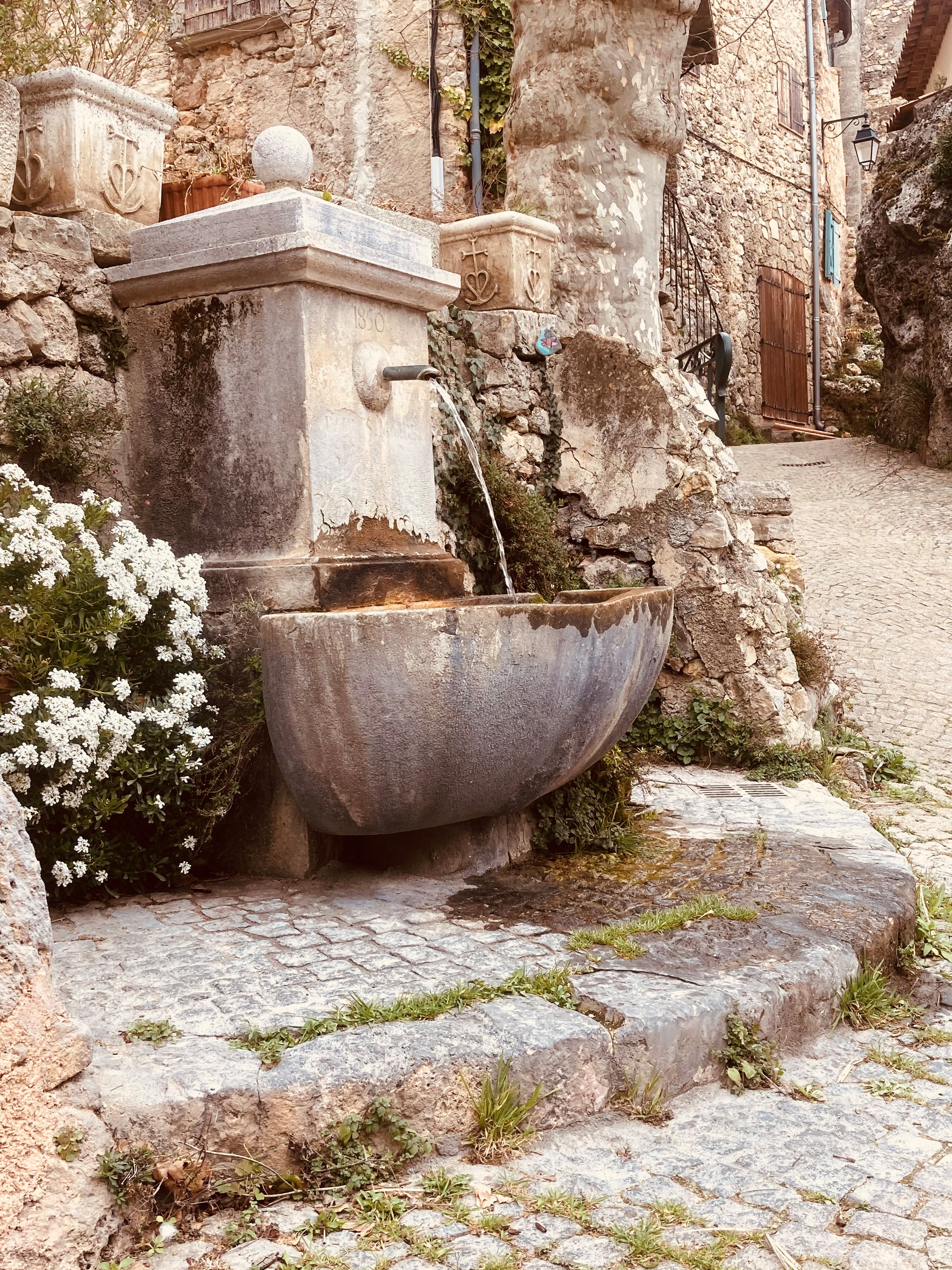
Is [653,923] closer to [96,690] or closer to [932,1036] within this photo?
[932,1036]

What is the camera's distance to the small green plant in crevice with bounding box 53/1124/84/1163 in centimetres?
185

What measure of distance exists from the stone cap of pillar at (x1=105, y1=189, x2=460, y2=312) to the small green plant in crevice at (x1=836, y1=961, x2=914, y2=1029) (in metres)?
2.29

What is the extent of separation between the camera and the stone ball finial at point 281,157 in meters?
3.51

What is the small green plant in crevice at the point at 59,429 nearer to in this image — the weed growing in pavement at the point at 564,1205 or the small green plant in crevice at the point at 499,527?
the small green plant in crevice at the point at 499,527

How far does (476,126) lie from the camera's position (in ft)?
33.2

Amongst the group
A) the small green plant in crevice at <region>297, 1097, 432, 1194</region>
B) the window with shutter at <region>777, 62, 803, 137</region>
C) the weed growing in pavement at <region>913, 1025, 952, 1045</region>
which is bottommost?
the weed growing in pavement at <region>913, 1025, 952, 1045</region>

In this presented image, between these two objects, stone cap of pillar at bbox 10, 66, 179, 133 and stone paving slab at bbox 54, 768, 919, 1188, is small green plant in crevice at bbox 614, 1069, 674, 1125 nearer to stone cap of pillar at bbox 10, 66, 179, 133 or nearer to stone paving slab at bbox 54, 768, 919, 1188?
stone paving slab at bbox 54, 768, 919, 1188

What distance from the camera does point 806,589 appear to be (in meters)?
8.81

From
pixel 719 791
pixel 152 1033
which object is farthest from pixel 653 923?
pixel 719 791

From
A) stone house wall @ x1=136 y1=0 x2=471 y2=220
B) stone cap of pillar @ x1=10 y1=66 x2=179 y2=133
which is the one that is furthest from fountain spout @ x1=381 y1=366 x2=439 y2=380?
stone house wall @ x1=136 y1=0 x2=471 y2=220

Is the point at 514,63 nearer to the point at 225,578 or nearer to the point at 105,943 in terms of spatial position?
the point at 225,578

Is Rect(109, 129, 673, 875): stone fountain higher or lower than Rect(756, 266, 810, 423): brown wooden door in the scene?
lower

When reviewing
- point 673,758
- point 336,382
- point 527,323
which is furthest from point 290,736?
point 527,323

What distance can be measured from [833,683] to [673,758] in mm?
1486
